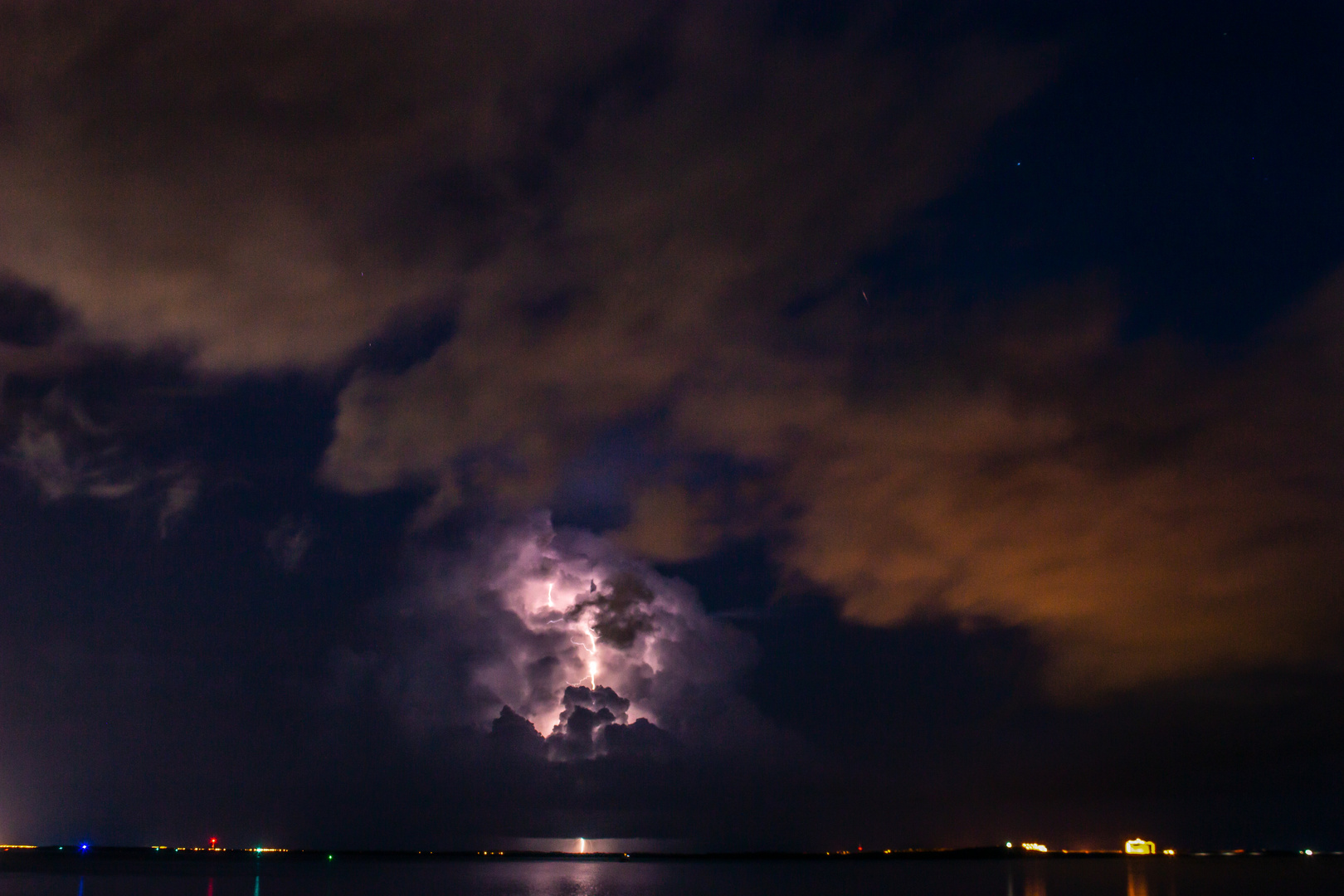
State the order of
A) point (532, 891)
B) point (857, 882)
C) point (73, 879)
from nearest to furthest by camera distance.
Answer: point (532, 891) → point (73, 879) → point (857, 882)

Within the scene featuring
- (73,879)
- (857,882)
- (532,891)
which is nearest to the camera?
(532,891)

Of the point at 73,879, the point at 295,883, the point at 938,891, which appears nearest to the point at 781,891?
the point at 938,891

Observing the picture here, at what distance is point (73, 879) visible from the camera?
173500 mm

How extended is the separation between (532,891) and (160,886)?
68.3 m

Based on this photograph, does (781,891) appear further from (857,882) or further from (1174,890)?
(1174,890)

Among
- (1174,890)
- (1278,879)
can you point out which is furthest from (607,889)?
(1278,879)

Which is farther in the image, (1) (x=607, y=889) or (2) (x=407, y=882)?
(2) (x=407, y=882)

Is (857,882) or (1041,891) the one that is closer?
(1041,891)

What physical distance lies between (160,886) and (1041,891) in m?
154

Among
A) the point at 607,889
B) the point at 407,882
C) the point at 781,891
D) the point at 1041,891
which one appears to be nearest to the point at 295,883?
the point at 407,882

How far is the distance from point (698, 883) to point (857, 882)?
34.6 m

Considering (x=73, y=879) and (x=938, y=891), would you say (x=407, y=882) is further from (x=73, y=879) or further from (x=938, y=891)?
(x=938, y=891)

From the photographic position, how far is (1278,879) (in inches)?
7795

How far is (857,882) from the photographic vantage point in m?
192
